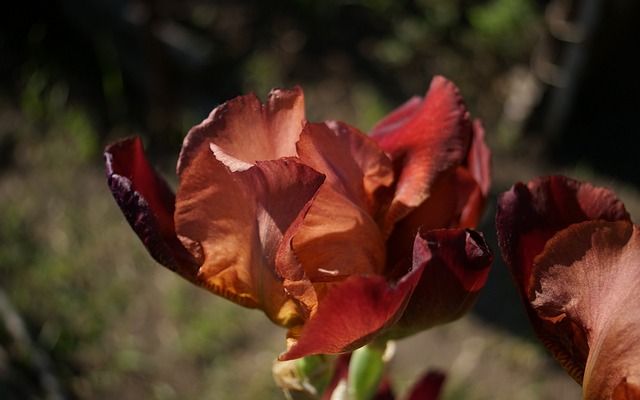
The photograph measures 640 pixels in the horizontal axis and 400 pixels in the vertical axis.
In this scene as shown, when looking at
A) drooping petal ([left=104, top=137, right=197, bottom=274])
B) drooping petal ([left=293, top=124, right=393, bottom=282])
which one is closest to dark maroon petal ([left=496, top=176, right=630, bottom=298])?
drooping petal ([left=293, top=124, right=393, bottom=282])

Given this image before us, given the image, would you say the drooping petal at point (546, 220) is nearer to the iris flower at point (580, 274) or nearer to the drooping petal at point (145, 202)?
the iris flower at point (580, 274)

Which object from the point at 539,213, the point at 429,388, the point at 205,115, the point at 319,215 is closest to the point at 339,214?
the point at 319,215

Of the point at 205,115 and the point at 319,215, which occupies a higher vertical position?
the point at 319,215

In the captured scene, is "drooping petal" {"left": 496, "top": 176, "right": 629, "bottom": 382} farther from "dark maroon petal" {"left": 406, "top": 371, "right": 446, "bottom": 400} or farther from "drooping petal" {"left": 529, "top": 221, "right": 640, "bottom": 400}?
"dark maroon petal" {"left": 406, "top": 371, "right": 446, "bottom": 400}

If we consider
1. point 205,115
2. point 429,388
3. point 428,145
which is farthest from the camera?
point 205,115

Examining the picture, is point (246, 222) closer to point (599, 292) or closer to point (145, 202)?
point (145, 202)

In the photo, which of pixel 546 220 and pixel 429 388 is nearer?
pixel 546 220

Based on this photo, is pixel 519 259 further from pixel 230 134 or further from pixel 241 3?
pixel 241 3
